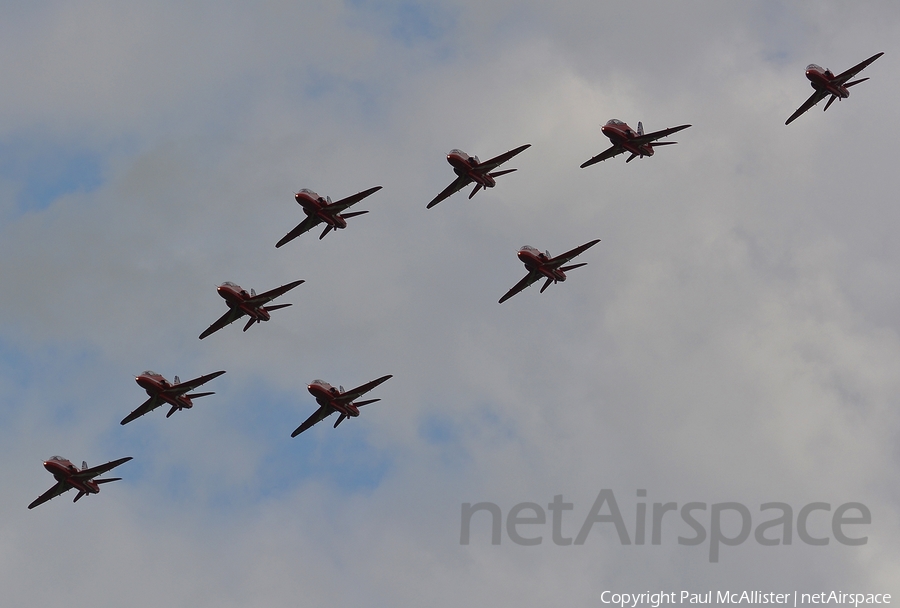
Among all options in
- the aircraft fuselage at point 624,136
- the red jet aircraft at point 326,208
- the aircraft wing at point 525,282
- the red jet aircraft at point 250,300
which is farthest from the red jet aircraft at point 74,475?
the aircraft fuselage at point 624,136

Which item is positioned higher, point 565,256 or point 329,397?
point 565,256

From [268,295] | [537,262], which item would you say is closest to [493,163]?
[537,262]

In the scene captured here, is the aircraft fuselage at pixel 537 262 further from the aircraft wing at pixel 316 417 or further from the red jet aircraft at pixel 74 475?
the red jet aircraft at pixel 74 475

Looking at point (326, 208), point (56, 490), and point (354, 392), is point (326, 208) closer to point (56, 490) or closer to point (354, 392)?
point (354, 392)

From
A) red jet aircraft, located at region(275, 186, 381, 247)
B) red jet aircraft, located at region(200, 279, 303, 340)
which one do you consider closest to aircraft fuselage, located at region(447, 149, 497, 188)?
red jet aircraft, located at region(275, 186, 381, 247)

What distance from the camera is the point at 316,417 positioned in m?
189

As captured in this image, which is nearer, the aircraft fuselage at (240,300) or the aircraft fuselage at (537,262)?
the aircraft fuselage at (240,300)

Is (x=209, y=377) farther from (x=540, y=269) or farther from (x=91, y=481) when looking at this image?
(x=540, y=269)

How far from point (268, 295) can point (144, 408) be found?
855 inches

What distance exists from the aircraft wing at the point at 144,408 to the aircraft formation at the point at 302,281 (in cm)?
4

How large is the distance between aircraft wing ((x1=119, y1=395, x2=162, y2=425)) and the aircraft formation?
0.12 feet

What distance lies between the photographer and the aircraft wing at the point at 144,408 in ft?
597

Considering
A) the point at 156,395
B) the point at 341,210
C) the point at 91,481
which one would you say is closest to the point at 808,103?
the point at 341,210

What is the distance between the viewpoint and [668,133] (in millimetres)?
182500
